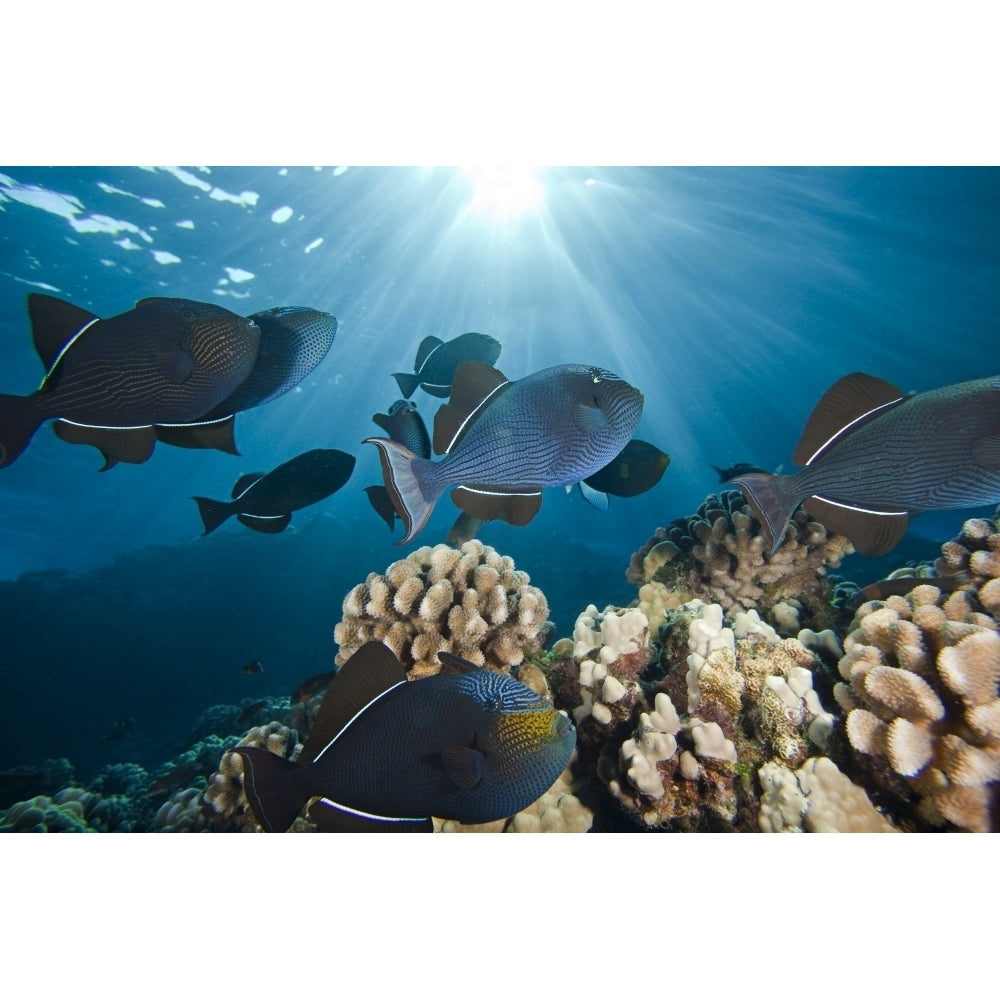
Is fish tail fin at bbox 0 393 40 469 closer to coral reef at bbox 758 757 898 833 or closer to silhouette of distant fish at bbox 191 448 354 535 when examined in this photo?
silhouette of distant fish at bbox 191 448 354 535

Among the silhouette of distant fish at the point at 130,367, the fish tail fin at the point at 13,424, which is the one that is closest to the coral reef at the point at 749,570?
the silhouette of distant fish at the point at 130,367

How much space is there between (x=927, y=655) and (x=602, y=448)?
5.27 feet

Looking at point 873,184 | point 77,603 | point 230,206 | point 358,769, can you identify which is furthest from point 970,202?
point 77,603

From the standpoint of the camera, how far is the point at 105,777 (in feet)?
25.2

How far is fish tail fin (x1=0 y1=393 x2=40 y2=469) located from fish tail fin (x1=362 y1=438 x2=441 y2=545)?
1174 mm

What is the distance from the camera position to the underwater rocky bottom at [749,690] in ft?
5.52

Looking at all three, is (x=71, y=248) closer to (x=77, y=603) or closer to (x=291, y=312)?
(x=77, y=603)

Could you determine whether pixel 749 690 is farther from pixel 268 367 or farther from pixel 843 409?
pixel 268 367

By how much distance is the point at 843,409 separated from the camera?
2.09 m

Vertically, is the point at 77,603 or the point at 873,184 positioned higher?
the point at 873,184

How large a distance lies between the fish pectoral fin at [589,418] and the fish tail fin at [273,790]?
5.13 feet

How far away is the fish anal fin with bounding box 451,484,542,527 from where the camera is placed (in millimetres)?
2125

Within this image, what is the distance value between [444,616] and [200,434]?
1560 mm

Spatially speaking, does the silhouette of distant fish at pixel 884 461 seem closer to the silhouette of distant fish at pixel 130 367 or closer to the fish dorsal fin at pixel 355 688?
the fish dorsal fin at pixel 355 688
